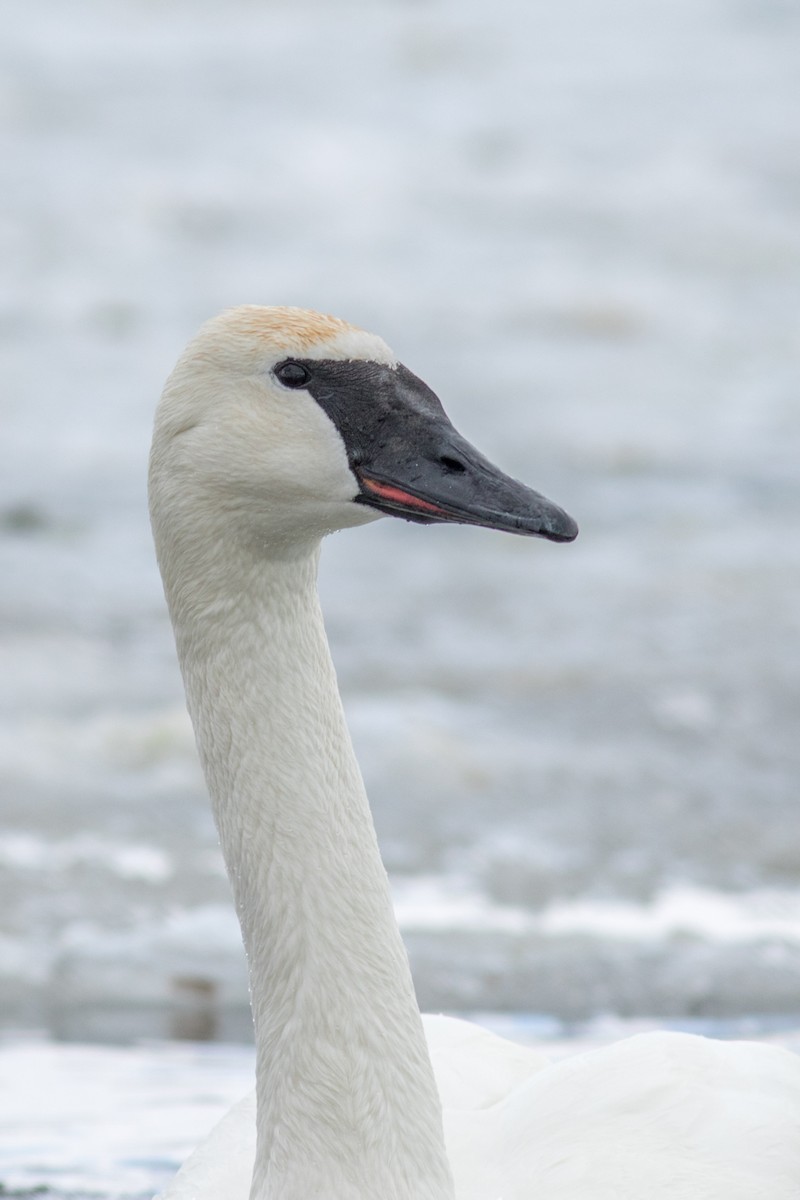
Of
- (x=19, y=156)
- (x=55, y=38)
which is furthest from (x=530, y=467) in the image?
(x=55, y=38)

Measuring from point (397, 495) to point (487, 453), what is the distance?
615 cm

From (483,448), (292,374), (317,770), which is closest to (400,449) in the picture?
(292,374)

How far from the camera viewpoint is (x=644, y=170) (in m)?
12.6

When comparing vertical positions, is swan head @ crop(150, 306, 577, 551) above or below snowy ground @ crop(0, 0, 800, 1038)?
below

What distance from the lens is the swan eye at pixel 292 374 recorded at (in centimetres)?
257

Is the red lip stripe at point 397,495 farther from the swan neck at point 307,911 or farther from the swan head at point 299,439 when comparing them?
the swan neck at point 307,911

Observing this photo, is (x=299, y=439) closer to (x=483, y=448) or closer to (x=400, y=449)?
(x=400, y=449)

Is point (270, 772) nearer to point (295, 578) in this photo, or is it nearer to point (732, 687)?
point (295, 578)

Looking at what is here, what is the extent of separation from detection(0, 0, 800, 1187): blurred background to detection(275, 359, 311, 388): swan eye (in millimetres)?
2073

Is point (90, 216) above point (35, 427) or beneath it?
above

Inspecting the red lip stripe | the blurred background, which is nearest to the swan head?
the red lip stripe

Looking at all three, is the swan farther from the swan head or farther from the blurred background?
the blurred background

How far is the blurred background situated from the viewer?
481 cm

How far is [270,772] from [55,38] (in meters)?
12.7
